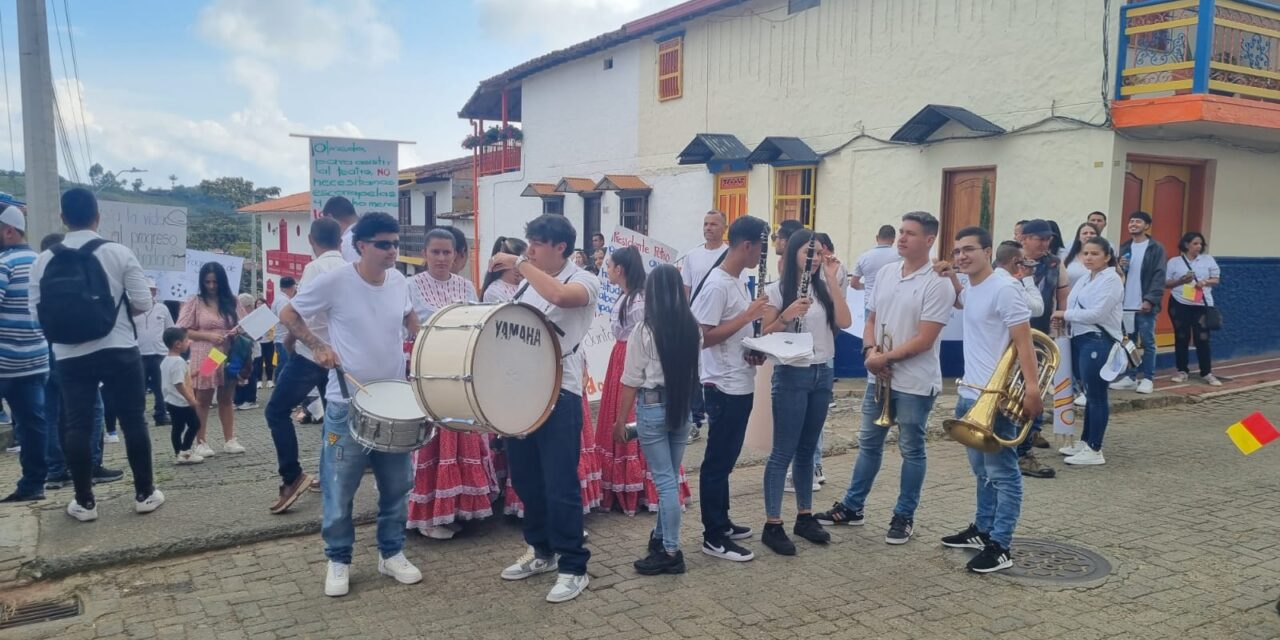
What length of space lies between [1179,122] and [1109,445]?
408cm

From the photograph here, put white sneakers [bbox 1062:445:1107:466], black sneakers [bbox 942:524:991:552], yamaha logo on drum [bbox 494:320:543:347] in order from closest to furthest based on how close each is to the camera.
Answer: yamaha logo on drum [bbox 494:320:543:347] → black sneakers [bbox 942:524:991:552] → white sneakers [bbox 1062:445:1107:466]

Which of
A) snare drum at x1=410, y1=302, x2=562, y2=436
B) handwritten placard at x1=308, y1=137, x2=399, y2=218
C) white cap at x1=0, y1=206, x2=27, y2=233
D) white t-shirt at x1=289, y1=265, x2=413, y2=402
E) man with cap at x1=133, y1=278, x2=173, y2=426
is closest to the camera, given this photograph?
snare drum at x1=410, y1=302, x2=562, y2=436

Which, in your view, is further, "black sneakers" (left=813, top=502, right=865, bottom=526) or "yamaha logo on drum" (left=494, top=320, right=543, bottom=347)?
"black sneakers" (left=813, top=502, right=865, bottom=526)

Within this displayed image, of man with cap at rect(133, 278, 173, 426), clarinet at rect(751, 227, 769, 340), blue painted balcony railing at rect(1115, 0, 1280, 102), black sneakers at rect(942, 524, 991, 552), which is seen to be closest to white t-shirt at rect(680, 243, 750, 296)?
clarinet at rect(751, 227, 769, 340)

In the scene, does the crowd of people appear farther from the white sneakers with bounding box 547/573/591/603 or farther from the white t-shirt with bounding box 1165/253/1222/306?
the white t-shirt with bounding box 1165/253/1222/306

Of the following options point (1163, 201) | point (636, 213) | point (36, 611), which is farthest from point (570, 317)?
point (636, 213)

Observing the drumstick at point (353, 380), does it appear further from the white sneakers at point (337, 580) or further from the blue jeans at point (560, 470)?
the white sneakers at point (337, 580)

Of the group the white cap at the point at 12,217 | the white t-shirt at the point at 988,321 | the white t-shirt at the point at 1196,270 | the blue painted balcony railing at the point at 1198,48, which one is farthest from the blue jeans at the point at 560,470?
the white t-shirt at the point at 1196,270

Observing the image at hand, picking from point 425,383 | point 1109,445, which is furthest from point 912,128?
point 425,383

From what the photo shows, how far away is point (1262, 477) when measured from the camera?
6.79m

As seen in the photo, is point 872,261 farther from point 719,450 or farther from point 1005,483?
point 719,450

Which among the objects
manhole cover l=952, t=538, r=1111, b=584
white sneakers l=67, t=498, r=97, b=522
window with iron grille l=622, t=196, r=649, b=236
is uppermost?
window with iron grille l=622, t=196, r=649, b=236

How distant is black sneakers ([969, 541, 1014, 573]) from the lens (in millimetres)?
4766

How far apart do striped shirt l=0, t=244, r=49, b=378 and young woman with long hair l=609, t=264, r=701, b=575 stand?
4.13 m
